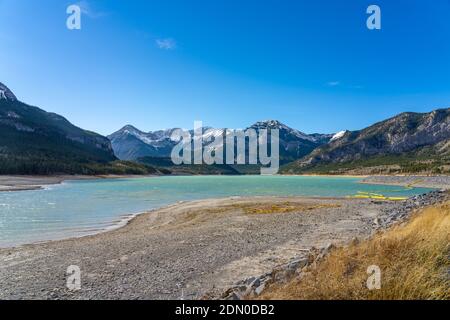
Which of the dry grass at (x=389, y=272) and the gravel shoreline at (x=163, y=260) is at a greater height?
the dry grass at (x=389, y=272)

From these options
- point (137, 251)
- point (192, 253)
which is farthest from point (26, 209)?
point (192, 253)

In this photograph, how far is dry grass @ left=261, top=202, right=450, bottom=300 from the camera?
5934 millimetres

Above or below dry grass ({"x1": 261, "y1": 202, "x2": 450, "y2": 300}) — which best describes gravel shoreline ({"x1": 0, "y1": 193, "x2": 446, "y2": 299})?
below

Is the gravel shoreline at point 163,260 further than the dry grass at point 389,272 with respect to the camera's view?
Yes

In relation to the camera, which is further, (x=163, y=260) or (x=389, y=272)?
(x=163, y=260)

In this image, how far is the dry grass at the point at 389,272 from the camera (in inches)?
234

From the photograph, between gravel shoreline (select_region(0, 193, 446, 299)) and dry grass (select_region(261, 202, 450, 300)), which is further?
gravel shoreline (select_region(0, 193, 446, 299))

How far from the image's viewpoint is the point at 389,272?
22.8 ft

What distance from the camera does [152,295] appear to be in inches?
410

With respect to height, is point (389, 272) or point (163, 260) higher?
point (389, 272)
